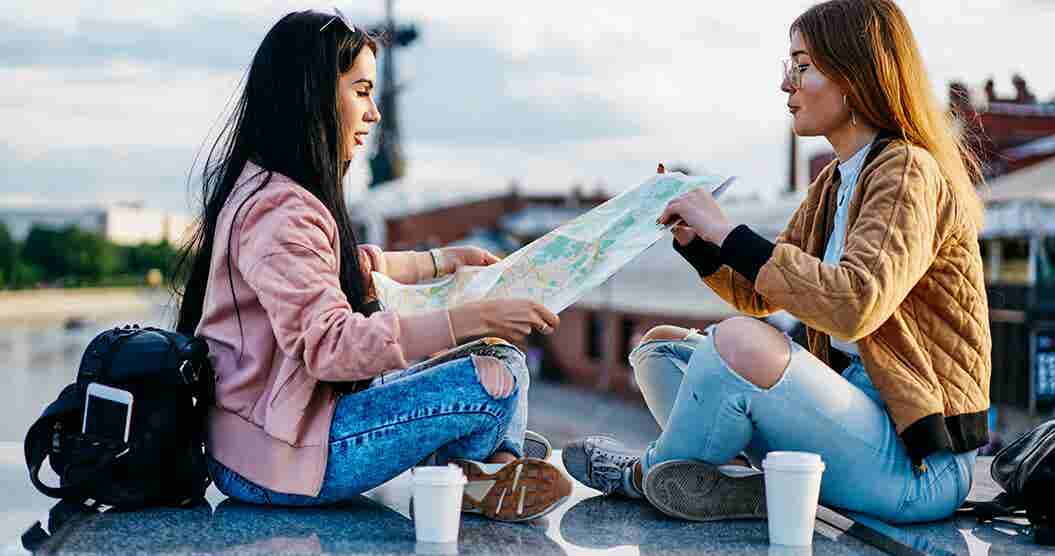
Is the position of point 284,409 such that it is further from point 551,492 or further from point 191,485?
point 551,492

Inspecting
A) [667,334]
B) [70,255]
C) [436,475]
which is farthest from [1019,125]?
[70,255]

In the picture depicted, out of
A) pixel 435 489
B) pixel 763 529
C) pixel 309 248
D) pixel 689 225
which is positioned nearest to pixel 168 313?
pixel 309 248

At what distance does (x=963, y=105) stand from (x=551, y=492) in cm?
143

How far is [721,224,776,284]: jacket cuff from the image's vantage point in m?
2.70

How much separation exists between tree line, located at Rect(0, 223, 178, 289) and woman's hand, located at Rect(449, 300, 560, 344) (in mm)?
28682

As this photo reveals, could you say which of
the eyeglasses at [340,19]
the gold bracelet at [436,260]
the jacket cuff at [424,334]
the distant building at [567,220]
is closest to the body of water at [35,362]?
the distant building at [567,220]

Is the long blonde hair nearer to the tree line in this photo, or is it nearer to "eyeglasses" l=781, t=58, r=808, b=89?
"eyeglasses" l=781, t=58, r=808, b=89

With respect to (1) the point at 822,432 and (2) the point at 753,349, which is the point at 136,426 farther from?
(1) the point at 822,432

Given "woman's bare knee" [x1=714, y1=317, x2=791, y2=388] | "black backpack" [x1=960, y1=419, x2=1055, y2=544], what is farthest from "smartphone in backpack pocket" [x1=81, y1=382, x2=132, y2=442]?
"black backpack" [x1=960, y1=419, x2=1055, y2=544]

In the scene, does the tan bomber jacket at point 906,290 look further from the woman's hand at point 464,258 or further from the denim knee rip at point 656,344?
the woman's hand at point 464,258

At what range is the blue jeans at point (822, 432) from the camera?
9.12 feet

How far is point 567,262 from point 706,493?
2.09 ft

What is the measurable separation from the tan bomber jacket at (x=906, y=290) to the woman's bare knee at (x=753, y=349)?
0.26ft

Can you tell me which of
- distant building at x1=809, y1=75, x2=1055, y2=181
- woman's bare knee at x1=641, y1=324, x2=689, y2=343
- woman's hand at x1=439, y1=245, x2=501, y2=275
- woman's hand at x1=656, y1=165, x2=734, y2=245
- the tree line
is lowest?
the tree line
